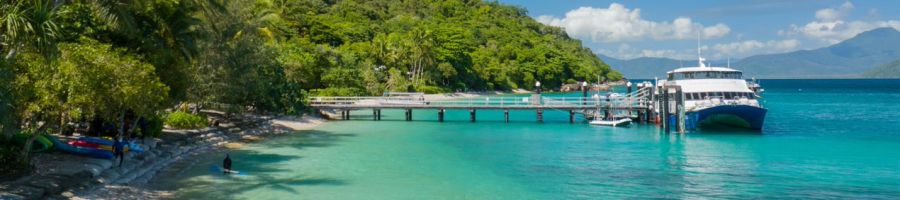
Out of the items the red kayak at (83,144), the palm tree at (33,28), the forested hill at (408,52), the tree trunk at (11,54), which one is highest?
the forested hill at (408,52)

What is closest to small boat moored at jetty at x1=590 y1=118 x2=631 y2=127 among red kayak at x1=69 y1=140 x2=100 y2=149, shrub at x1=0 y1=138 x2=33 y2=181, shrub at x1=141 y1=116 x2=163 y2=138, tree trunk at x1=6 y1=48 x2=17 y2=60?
shrub at x1=141 y1=116 x2=163 y2=138

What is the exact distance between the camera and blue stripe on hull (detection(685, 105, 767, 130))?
1572 inches

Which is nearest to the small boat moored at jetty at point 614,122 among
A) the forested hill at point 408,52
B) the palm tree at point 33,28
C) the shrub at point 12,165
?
the forested hill at point 408,52

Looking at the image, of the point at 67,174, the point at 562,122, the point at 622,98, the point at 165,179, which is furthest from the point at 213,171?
the point at 622,98

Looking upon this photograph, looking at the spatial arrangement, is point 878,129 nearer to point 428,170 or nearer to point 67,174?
point 428,170

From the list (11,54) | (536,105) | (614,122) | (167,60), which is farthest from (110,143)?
(614,122)

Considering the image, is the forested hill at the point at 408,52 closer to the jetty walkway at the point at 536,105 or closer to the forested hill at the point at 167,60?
the forested hill at the point at 167,60

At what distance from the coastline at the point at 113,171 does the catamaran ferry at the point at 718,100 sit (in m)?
27.6

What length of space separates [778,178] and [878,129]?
31365mm

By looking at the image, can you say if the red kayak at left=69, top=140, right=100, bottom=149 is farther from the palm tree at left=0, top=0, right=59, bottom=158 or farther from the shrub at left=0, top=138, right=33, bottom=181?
the palm tree at left=0, top=0, right=59, bottom=158

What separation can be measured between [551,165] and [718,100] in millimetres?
19492

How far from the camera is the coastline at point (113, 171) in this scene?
54.5 feet

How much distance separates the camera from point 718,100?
40906 mm

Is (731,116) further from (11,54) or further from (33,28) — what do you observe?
(33,28)
